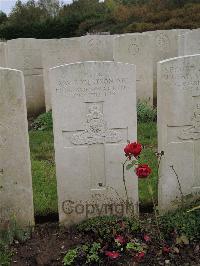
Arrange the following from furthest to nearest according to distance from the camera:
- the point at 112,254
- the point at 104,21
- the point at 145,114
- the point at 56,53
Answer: the point at 104,21, the point at 56,53, the point at 145,114, the point at 112,254

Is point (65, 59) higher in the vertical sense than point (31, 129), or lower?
higher

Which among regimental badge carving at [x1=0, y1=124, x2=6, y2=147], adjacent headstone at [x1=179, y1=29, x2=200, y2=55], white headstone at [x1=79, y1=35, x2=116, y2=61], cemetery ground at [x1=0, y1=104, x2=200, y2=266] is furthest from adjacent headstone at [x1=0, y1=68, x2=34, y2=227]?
white headstone at [x1=79, y1=35, x2=116, y2=61]

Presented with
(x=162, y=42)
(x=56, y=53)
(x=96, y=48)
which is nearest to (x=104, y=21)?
(x=96, y=48)

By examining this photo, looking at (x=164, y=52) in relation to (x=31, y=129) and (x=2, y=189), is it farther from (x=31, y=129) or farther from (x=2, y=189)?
(x=2, y=189)

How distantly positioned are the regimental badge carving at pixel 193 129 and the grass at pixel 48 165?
93 centimetres

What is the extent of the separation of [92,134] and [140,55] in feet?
16.4

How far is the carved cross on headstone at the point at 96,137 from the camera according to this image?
4430 mm

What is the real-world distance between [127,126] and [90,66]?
681 mm

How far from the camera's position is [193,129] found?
4.58 metres

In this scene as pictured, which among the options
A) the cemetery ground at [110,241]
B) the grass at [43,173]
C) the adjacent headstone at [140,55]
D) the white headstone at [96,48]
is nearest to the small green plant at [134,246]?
the cemetery ground at [110,241]

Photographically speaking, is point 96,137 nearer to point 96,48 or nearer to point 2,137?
point 2,137

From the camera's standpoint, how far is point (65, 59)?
967 cm

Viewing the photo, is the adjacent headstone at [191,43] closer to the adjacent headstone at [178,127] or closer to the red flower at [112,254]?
the adjacent headstone at [178,127]

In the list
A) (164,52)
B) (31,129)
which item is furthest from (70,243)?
(164,52)
